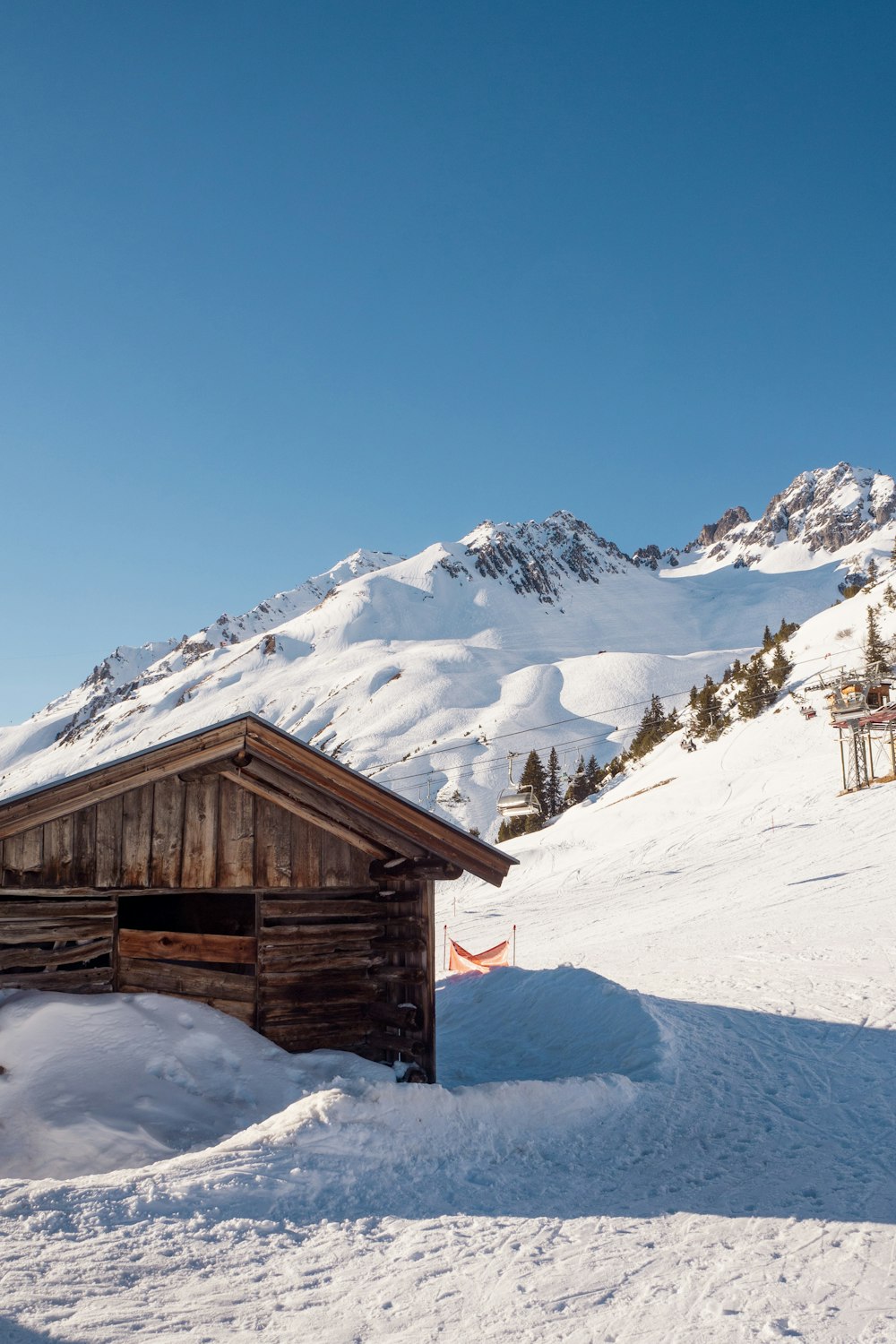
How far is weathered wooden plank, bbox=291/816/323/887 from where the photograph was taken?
970 centimetres

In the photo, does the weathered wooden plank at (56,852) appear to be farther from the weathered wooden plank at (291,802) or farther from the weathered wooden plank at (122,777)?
the weathered wooden plank at (291,802)

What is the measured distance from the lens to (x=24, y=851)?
29.0 ft

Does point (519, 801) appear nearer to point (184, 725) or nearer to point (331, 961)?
point (331, 961)

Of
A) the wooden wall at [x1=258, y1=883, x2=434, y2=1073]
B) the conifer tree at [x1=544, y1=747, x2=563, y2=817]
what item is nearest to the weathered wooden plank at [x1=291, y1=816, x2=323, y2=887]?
the wooden wall at [x1=258, y1=883, x2=434, y2=1073]

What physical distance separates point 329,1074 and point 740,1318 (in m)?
4.75

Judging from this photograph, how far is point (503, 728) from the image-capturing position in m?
119

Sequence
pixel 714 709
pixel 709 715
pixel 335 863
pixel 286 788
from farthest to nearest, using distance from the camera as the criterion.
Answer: pixel 714 709, pixel 709 715, pixel 335 863, pixel 286 788

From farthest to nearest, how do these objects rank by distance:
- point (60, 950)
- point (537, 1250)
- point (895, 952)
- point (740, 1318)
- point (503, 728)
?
1. point (503, 728)
2. point (895, 952)
3. point (60, 950)
4. point (537, 1250)
5. point (740, 1318)

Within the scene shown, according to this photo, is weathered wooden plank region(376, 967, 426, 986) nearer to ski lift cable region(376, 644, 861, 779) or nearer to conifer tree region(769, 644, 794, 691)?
ski lift cable region(376, 644, 861, 779)

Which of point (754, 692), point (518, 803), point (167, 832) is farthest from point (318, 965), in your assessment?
point (754, 692)

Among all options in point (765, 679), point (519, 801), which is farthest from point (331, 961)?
point (765, 679)

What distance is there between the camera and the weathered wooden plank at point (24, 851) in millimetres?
8773

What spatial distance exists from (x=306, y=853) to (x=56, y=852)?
8.24 ft

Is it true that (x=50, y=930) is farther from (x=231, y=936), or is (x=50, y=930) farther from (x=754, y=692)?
(x=754, y=692)
